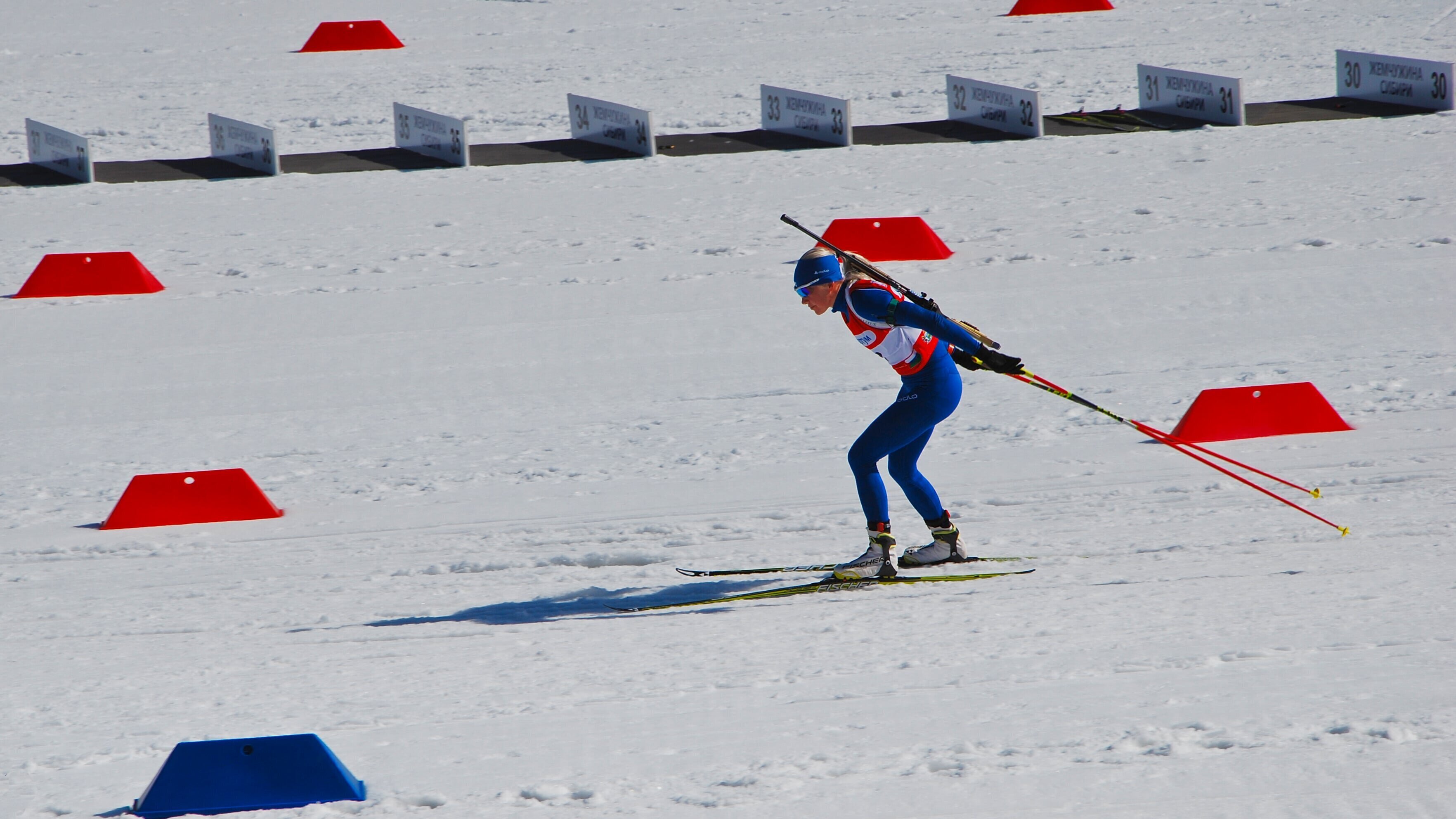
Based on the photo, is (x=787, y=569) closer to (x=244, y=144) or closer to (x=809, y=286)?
(x=809, y=286)

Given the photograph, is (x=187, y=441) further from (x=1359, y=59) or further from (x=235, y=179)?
(x=1359, y=59)

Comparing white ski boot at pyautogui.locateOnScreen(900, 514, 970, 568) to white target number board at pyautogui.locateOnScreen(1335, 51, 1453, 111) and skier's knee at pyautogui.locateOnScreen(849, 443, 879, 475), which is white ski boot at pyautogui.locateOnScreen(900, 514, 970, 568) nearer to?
skier's knee at pyautogui.locateOnScreen(849, 443, 879, 475)

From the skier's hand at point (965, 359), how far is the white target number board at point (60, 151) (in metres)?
10.8

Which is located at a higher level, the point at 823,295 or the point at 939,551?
the point at 823,295

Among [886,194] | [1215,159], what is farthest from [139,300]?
[1215,159]

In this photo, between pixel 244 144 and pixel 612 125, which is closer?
pixel 244 144

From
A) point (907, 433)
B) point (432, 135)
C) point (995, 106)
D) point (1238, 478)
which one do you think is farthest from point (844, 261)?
point (432, 135)

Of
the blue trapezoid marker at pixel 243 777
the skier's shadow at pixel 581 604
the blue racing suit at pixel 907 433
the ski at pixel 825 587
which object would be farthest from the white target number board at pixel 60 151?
the blue trapezoid marker at pixel 243 777

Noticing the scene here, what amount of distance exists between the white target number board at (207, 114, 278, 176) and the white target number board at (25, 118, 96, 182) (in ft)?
3.84

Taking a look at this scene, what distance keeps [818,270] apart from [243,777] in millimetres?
2554

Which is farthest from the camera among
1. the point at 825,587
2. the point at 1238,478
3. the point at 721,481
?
the point at 721,481

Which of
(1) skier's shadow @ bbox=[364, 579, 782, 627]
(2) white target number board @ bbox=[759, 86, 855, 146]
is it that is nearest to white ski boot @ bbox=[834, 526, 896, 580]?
(1) skier's shadow @ bbox=[364, 579, 782, 627]

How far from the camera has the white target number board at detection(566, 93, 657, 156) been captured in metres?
14.2

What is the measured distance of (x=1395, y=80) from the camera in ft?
47.6
